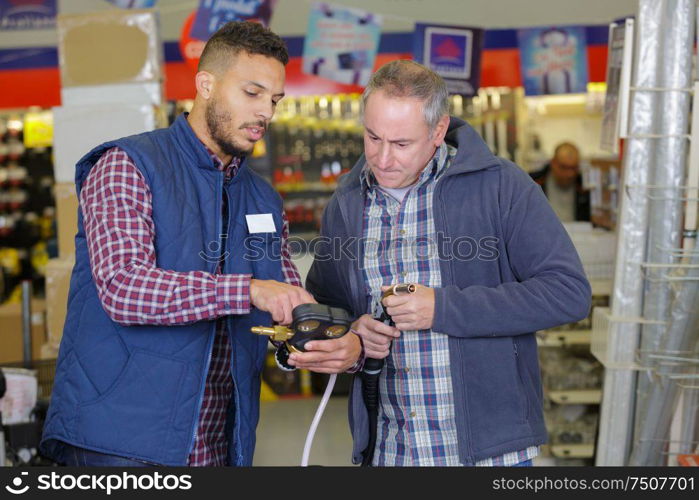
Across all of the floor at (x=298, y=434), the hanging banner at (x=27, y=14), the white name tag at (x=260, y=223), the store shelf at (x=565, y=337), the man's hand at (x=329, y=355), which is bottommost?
the floor at (x=298, y=434)

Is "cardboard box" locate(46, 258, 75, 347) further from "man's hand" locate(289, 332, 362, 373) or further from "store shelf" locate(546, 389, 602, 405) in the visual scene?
"store shelf" locate(546, 389, 602, 405)

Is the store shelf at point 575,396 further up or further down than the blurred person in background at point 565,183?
further down

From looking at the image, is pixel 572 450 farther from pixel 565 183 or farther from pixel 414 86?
pixel 565 183

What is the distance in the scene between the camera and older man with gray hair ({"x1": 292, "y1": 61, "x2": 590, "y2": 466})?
2047mm

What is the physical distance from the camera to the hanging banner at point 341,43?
21.1 ft

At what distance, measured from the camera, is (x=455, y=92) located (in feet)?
21.4

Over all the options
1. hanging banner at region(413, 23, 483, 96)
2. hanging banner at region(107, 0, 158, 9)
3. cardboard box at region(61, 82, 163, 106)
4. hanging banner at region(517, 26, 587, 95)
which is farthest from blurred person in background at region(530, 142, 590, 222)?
cardboard box at region(61, 82, 163, 106)

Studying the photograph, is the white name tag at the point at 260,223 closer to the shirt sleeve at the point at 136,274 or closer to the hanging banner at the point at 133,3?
the shirt sleeve at the point at 136,274

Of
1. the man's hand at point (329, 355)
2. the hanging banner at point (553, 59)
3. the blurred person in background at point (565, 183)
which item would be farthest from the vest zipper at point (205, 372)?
the hanging banner at point (553, 59)

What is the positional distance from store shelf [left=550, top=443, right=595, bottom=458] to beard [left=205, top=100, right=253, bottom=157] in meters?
2.75

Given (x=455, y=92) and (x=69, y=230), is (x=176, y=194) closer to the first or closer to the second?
(x=69, y=230)

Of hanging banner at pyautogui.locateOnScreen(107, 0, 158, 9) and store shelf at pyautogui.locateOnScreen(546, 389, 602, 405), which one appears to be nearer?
store shelf at pyautogui.locateOnScreen(546, 389, 602, 405)

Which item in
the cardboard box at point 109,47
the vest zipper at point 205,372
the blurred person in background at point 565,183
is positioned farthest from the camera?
the blurred person in background at point 565,183

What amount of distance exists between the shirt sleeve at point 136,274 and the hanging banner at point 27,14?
23.9 feet
